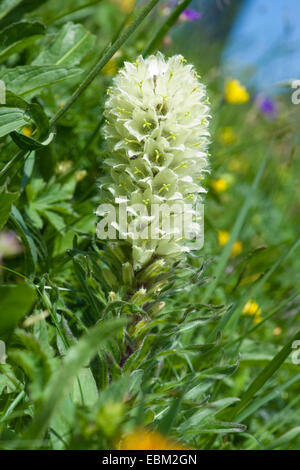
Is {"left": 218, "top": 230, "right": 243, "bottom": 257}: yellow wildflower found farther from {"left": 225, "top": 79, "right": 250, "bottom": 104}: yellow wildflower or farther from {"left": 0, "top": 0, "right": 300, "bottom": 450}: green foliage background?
{"left": 225, "top": 79, "right": 250, "bottom": 104}: yellow wildflower

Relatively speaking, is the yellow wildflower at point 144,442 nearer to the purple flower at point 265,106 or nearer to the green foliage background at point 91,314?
the green foliage background at point 91,314

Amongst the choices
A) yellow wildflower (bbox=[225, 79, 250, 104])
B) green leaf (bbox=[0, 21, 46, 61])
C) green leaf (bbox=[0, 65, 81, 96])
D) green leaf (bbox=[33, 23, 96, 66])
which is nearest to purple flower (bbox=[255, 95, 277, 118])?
yellow wildflower (bbox=[225, 79, 250, 104])

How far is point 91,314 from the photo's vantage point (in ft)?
5.69

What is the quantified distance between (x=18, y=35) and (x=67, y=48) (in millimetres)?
244

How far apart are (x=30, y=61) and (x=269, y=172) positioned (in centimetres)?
294

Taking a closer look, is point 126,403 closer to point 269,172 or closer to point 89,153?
point 89,153

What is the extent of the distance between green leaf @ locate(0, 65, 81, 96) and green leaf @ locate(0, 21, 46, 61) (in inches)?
6.9

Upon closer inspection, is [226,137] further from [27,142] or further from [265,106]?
[27,142]

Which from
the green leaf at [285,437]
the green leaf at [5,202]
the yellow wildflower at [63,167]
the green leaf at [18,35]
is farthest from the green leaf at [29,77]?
the green leaf at [285,437]

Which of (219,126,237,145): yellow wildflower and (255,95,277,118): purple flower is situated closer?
(219,126,237,145): yellow wildflower

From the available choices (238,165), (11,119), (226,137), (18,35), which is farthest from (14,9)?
(238,165)

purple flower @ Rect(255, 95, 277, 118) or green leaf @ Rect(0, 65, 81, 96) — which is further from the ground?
purple flower @ Rect(255, 95, 277, 118)

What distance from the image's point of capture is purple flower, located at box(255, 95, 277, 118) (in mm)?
5008
